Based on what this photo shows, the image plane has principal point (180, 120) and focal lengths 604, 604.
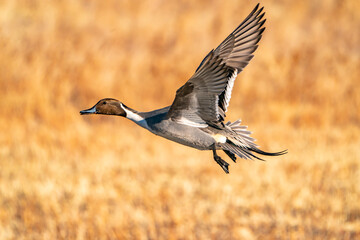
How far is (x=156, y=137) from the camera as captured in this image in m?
7.66

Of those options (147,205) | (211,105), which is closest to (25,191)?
(147,205)

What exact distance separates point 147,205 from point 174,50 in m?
2.60

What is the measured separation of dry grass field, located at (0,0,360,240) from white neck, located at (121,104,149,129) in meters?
4.51

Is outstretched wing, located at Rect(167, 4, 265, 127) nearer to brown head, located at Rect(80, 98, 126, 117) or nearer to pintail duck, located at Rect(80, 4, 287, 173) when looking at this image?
pintail duck, located at Rect(80, 4, 287, 173)

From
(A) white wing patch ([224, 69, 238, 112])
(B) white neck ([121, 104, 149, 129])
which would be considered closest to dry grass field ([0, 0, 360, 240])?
(A) white wing patch ([224, 69, 238, 112])

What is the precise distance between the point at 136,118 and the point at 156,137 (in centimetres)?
600

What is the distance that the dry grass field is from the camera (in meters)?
6.38

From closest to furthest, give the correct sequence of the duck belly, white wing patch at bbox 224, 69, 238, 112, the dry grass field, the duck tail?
the duck belly < the duck tail < white wing patch at bbox 224, 69, 238, 112 < the dry grass field

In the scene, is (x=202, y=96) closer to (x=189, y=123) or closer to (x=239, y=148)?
(x=189, y=123)

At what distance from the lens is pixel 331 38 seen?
8.80m

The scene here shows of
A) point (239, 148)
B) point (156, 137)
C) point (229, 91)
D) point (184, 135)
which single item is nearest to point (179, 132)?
point (184, 135)

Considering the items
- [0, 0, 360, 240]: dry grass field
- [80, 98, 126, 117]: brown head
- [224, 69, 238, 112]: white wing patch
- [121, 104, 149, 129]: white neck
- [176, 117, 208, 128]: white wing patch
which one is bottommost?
[176, 117, 208, 128]: white wing patch

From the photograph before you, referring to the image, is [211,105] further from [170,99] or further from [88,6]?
[88,6]

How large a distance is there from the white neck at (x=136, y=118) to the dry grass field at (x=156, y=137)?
4513 mm
